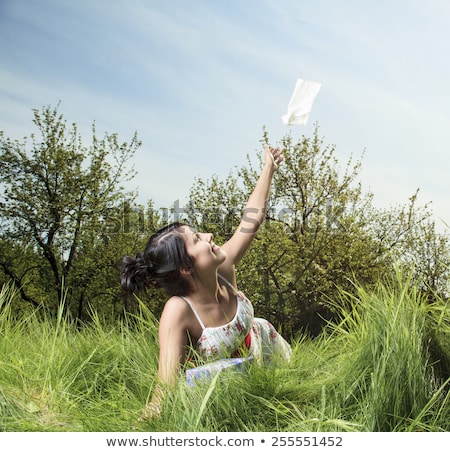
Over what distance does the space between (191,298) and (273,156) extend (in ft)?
2.75

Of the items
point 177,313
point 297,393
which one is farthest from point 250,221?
point 297,393

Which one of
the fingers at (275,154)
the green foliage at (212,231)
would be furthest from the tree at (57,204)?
the fingers at (275,154)

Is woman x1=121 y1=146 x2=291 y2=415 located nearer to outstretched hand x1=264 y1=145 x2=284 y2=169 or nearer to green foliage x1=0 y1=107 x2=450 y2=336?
outstretched hand x1=264 y1=145 x2=284 y2=169

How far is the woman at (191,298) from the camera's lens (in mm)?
2234

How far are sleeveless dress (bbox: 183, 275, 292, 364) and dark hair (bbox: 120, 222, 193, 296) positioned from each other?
0.31 ft

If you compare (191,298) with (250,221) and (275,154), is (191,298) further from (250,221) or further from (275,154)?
(275,154)

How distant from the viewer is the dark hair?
7.69 ft

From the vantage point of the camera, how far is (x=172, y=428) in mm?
2062

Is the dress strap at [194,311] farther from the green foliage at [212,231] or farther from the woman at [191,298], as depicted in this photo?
the green foliage at [212,231]

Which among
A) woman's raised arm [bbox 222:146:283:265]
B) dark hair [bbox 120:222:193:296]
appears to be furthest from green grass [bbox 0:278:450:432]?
woman's raised arm [bbox 222:146:283:265]

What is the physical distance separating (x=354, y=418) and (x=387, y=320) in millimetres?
345

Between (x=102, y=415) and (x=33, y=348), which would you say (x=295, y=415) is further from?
(x=33, y=348)

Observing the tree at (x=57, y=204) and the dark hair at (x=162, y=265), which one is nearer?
the dark hair at (x=162, y=265)

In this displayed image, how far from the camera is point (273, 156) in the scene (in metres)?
2.83
